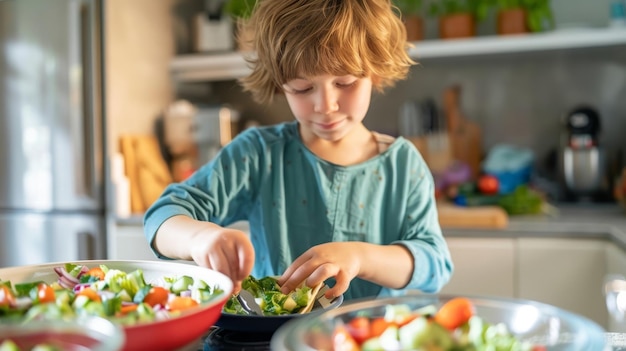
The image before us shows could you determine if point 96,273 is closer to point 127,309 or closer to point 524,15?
point 127,309

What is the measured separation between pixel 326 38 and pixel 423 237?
1.15ft

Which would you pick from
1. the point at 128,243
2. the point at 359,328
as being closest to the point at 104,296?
the point at 359,328

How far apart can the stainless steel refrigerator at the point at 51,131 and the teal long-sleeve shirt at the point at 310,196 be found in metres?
1.42

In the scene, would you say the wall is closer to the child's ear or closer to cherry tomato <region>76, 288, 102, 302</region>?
the child's ear

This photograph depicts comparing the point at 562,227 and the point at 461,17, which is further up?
the point at 461,17

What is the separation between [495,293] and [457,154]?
74cm

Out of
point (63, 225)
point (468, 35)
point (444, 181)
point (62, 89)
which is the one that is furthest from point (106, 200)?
point (468, 35)

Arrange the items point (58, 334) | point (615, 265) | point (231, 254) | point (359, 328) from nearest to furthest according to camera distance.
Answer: point (58, 334) → point (359, 328) → point (231, 254) → point (615, 265)

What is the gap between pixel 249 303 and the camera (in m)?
0.77

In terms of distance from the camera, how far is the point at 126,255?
7.81 ft

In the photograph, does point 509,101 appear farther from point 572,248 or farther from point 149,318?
point 149,318

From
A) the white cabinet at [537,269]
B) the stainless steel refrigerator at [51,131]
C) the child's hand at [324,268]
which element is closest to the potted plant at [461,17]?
the white cabinet at [537,269]

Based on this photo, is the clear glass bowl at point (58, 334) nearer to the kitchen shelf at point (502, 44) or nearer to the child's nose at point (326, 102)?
the child's nose at point (326, 102)

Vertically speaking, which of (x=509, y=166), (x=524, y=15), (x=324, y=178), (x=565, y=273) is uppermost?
(x=524, y=15)
